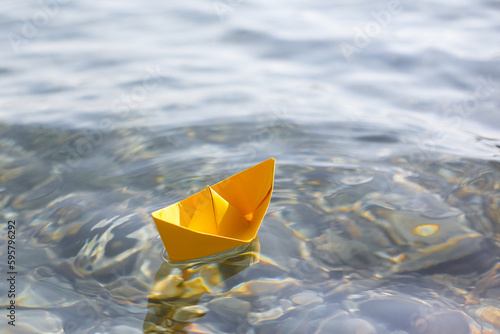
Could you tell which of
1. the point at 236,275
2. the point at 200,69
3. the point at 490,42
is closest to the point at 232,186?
the point at 236,275

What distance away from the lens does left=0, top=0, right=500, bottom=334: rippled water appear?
173 cm

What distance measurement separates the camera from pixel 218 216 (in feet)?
5.80

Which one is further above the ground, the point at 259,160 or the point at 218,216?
the point at 218,216

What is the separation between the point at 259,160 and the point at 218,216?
898 millimetres

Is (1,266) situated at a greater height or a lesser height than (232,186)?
lesser

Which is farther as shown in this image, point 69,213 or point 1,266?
point 69,213

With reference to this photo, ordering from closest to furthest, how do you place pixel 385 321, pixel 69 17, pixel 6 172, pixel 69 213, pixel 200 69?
pixel 385 321
pixel 69 213
pixel 6 172
pixel 200 69
pixel 69 17

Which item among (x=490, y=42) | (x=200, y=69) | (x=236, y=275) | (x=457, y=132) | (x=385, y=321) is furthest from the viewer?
(x=490, y=42)

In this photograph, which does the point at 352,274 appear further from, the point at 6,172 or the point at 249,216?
the point at 6,172

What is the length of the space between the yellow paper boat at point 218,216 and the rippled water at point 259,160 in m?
0.13

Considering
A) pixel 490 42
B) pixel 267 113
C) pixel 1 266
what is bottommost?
pixel 1 266

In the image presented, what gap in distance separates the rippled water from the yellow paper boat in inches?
5.2

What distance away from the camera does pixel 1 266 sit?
191cm

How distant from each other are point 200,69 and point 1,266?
Result: 241 centimetres
